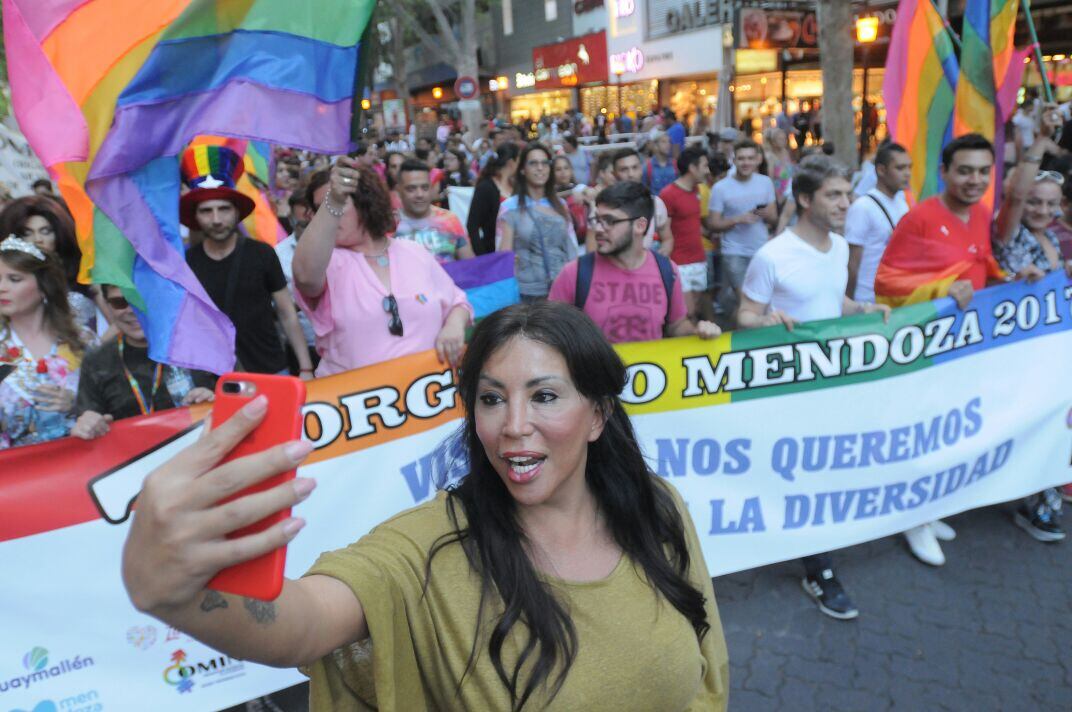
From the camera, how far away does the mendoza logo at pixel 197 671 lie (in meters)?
2.98

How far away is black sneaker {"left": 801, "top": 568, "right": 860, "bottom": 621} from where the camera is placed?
3.70 m

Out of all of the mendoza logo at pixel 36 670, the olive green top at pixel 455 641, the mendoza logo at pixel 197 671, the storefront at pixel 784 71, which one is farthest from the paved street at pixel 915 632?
the storefront at pixel 784 71

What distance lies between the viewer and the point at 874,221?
215 inches

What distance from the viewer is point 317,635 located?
123 centimetres

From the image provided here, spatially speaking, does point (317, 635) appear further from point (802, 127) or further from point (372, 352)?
point (802, 127)

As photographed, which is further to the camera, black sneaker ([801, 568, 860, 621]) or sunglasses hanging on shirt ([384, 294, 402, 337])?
black sneaker ([801, 568, 860, 621])

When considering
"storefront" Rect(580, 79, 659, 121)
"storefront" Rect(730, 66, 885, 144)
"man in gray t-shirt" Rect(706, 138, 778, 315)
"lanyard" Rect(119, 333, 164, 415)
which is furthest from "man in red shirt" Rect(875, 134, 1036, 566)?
"storefront" Rect(580, 79, 659, 121)

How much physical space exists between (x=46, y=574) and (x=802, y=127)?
67.7 feet

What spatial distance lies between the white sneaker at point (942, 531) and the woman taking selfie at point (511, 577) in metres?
3.00

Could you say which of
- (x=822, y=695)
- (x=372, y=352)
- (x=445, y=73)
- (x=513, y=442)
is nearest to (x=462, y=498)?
(x=513, y=442)

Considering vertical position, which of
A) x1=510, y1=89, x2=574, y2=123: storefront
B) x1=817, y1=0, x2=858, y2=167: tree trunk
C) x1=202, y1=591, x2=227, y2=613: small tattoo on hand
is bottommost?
x1=202, y1=591, x2=227, y2=613: small tattoo on hand

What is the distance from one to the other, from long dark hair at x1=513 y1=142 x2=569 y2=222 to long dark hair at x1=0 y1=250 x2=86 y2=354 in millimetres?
3106

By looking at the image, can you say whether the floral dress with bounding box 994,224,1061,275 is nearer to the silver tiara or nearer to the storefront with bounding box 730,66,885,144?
the silver tiara

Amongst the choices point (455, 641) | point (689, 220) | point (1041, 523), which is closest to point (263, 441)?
point (455, 641)
